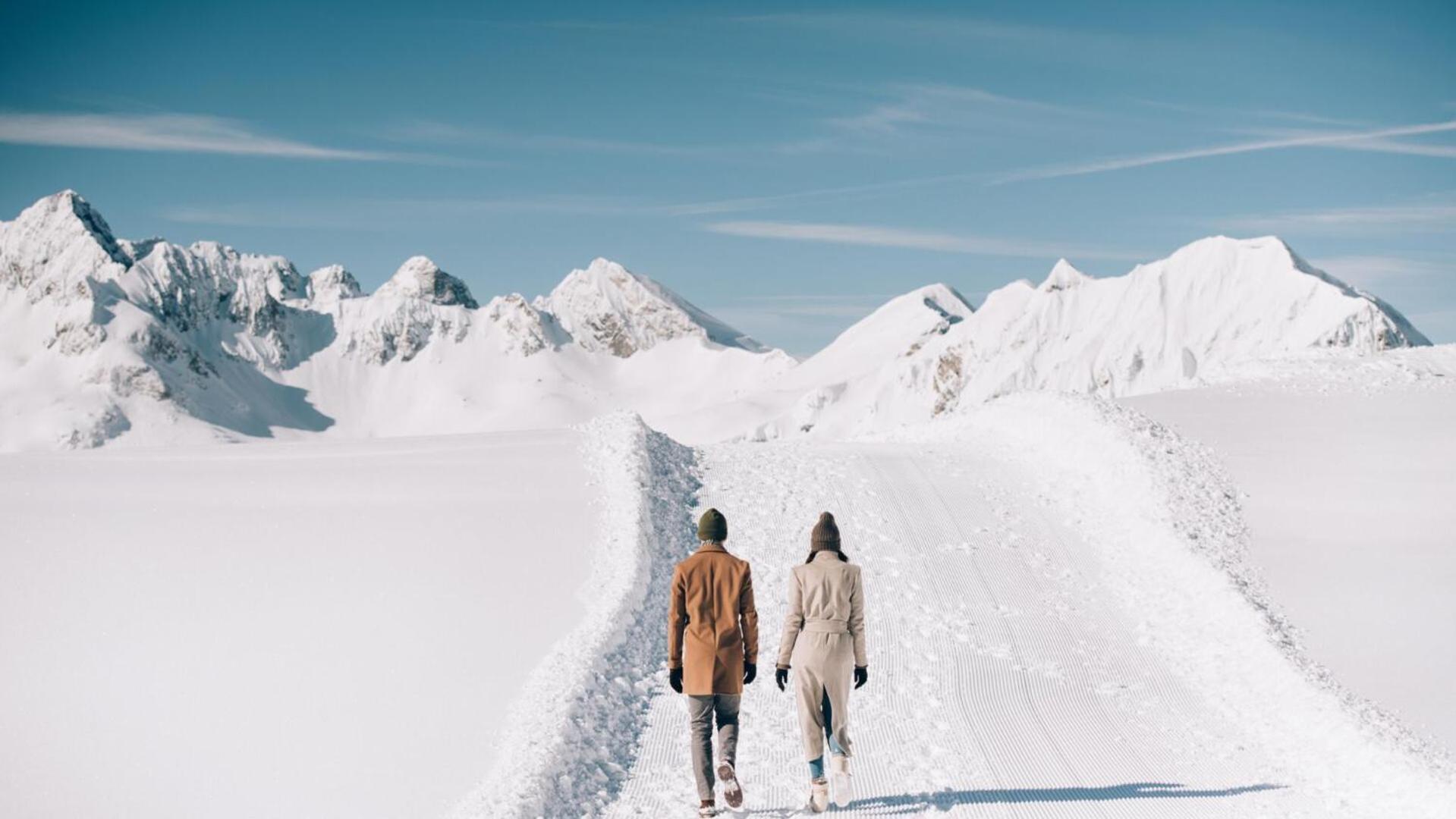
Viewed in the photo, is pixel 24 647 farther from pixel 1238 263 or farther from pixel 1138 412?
pixel 1238 263

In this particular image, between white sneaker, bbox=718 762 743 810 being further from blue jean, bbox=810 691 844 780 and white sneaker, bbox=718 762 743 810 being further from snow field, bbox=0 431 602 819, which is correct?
snow field, bbox=0 431 602 819

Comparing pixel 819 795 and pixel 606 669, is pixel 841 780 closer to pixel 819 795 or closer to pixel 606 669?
pixel 819 795

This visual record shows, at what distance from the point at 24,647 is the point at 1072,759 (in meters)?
12.7

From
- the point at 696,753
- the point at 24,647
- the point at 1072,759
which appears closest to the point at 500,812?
the point at 696,753

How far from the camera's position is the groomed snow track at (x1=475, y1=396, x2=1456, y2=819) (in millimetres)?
11188

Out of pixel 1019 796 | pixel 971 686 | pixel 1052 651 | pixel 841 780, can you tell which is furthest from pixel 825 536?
pixel 1052 651

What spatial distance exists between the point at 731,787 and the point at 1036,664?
285 inches

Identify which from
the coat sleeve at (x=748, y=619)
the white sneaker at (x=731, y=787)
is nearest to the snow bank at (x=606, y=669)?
the white sneaker at (x=731, y=787)

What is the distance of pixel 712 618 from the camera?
31.2ft

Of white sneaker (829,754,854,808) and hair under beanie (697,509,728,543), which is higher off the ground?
hair under beanie (697,509,728,543)

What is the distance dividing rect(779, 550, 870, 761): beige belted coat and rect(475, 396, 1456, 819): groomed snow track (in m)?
0.88

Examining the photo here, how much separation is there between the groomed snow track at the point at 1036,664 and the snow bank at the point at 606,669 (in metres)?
0.08

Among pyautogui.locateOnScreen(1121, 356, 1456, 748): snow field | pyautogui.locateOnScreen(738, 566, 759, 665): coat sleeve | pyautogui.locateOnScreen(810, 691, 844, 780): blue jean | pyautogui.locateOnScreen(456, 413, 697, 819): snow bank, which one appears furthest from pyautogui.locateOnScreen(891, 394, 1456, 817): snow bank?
pyautogui.locateOnScreen(456, 413, 697, 819): snow bank

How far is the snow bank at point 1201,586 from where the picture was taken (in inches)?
489
